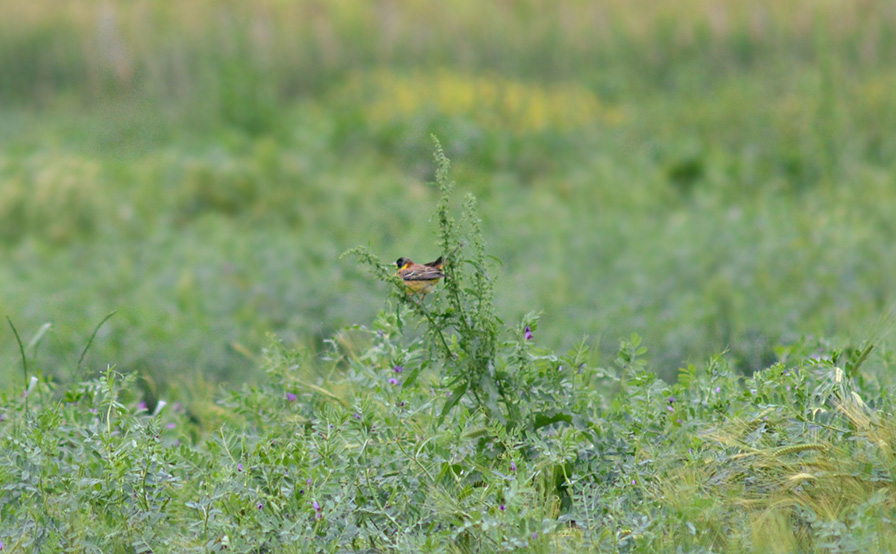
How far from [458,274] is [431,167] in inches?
257

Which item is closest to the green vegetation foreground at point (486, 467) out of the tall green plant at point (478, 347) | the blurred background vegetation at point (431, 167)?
the tall green plant at point (478, 347)

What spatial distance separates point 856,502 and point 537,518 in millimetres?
812

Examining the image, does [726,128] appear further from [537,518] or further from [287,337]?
[537,518]

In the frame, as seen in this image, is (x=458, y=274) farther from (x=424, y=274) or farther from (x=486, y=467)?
(x=486, y=467)

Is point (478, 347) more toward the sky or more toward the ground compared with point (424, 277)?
more toward the ground

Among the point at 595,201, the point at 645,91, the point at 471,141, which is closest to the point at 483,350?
the point at 595,201

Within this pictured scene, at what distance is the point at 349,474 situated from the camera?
8.87ft

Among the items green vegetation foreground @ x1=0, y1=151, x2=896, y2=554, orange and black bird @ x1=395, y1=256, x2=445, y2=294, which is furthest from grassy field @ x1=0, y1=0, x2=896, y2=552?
orange and black bird @ x1=395, y1=256, x2=445, y2=294

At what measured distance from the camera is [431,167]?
927 cm

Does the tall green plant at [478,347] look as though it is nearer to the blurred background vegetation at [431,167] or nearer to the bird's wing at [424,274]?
the bird's wing at [424,274]

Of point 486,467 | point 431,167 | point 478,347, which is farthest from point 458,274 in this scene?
point 431,167

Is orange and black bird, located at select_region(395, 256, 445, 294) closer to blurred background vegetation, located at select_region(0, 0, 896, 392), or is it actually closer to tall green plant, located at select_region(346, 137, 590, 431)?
tall green plant, located at select_region(346, 137, 590, 431)

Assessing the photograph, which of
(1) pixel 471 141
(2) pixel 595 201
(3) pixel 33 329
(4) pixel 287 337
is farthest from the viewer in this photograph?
(1) pixel 471 141

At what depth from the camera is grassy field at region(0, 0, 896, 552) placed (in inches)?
105
